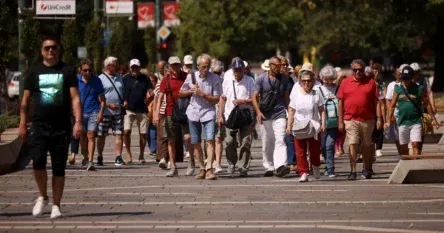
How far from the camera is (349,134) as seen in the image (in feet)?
68.2

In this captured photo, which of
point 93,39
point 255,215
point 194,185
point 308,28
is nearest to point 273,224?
point 255,215

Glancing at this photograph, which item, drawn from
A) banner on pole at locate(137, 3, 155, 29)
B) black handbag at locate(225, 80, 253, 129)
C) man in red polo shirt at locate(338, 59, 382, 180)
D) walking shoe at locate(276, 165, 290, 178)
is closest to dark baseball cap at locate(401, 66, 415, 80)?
man in red polo shirt at locate(338, 59, 382, 180)

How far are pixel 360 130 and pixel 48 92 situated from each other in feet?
22.5

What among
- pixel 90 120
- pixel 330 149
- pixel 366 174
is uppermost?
pixel 90 120

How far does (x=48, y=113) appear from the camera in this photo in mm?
15062

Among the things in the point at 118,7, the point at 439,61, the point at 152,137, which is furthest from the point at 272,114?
the point at 118,7

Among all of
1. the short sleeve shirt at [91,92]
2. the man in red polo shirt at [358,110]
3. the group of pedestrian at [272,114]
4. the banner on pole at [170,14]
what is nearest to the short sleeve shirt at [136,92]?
the group of pedestrian at [272,114]

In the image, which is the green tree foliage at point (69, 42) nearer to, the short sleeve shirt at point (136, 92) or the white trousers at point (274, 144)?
the short sleeve shirt at point (136, 92)

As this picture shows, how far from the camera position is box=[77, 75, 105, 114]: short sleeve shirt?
23.2m

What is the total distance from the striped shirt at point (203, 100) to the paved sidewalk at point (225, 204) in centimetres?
94

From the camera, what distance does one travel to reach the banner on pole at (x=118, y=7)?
201 ft

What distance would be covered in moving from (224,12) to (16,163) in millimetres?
49698

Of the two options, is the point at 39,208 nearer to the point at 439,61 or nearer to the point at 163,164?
the point at 163,164

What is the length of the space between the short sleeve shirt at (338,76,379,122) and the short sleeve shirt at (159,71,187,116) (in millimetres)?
2534
